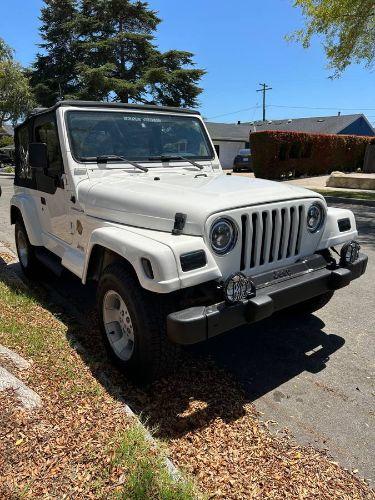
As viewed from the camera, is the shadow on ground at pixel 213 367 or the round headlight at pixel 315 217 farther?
the round headlight at pixel 315 217

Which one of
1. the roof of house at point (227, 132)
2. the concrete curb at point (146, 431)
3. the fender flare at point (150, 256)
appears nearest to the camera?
the concrete curb at point (146, 431)

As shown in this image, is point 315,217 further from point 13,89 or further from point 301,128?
point 301,128

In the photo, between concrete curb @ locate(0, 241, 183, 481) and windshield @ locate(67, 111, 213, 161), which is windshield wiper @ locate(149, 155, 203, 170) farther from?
concrete curb @ locate(0, 241, 183, 481)

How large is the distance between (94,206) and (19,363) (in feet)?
4.51

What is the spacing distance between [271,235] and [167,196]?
82 cm

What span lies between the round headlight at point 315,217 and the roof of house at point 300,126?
1411 inches

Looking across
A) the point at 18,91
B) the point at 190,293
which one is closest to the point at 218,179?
the point at 190,293

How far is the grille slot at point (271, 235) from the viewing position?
2.93 meters

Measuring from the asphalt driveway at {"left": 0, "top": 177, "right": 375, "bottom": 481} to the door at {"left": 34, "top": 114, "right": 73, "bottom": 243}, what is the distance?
924mm

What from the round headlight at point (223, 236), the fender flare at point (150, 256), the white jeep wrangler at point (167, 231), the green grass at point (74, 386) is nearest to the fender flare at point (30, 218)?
the white jeep wrangler at point (167, 231)

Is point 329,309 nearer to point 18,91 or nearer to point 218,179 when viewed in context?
point 218,179

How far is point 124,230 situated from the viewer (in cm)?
309

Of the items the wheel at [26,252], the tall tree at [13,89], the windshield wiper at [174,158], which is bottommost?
the wheel at [26,252]

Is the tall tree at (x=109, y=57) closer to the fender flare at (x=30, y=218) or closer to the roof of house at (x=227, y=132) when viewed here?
the roof of house at (x=227, y=132)
